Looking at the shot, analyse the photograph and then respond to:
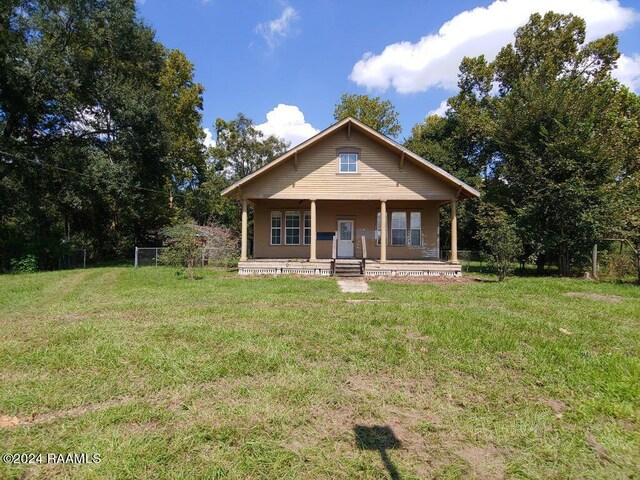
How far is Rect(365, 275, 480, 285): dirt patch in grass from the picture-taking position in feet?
42.5

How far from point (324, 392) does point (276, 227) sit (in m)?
15.0

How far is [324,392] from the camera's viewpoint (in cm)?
374

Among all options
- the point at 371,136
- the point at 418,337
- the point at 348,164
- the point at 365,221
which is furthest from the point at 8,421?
the point at 365,221

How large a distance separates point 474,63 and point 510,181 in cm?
1767

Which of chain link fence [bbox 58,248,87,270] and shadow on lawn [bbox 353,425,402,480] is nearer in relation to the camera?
shadow on lawn [bbox 353,425,402,480]

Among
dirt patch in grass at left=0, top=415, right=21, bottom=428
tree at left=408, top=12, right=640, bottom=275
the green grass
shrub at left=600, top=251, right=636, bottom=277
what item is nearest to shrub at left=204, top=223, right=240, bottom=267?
the green grass

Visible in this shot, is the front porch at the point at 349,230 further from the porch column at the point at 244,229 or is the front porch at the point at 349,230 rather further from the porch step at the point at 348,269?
the porch step at the point at 348,269

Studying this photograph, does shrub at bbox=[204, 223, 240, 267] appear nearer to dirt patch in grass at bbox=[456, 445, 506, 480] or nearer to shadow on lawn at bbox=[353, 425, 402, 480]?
shadow on lawn at bbox=[353, 425, 402, 480]

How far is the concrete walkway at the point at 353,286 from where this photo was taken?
10680 millimetres

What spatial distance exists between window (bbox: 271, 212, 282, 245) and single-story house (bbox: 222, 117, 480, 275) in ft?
2.78

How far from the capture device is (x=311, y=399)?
3.60m

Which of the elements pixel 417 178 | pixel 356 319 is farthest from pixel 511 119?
pixel 356 319

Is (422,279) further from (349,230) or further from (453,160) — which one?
(453,160)

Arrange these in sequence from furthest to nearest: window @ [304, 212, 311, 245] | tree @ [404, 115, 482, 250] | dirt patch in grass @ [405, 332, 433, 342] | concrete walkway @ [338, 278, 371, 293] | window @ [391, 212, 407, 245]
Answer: tree @ [404, 115, 482, 250] → window @ [304, 212, 311, 245] → window @ [391, 212, 407, 245] → concrete walkway @ [338, 278, 371, 293] → dirt patch in grass @ [405, 332, 433, 342]
